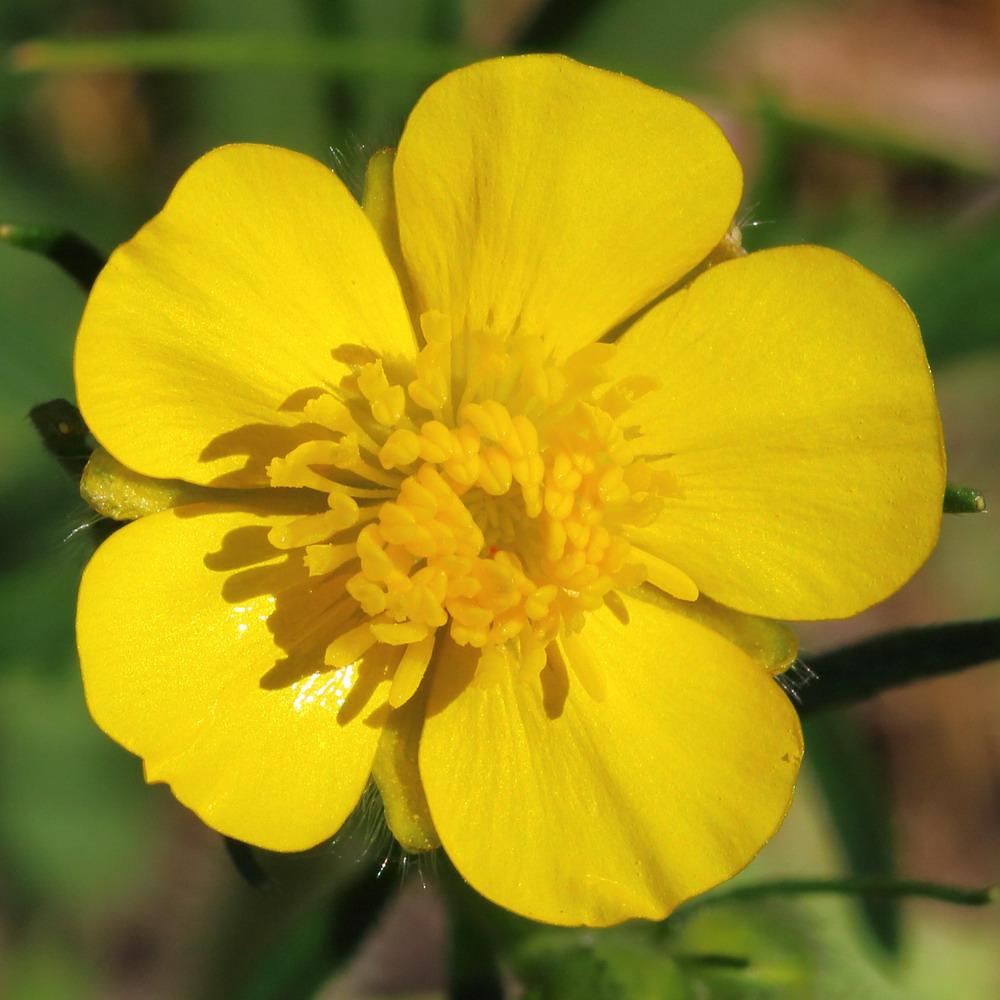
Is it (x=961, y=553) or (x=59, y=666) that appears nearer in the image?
(x=59, y=666)

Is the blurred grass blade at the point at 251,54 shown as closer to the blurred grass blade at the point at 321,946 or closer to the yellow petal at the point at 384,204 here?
the yellow petal at the point at 384,204

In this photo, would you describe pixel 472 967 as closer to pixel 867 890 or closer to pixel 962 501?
pixel 867 890

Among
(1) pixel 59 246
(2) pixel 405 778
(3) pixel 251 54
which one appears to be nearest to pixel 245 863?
(2) pixel 405 778

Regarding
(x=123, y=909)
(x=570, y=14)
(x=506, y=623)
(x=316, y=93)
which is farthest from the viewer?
(x=123, y=909)

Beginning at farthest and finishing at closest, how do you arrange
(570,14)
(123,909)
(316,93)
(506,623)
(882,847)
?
(123,909) → (316,93) → (570,14) → (882,847) → (506,623)

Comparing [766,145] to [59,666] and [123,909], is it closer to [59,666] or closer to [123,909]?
[59,666]

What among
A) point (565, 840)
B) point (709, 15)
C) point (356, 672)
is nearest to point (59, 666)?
point (356, 672)
